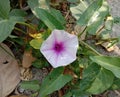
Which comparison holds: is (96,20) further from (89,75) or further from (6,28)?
(6,28)

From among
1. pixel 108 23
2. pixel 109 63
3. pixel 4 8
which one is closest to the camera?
pixel 109 63

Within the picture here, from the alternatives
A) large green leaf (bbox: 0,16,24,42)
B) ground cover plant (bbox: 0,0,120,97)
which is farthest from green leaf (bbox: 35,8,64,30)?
large green leaf (bbox: 0,16,24,42)

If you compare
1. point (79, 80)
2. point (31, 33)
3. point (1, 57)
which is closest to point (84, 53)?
point (79, 80)

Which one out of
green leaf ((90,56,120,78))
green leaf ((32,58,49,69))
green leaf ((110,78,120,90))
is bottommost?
green leaf ((110,78,120,90))

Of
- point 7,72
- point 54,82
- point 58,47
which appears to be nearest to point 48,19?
point 58,47

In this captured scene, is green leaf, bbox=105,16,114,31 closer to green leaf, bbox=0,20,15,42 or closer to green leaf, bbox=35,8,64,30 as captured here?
green leaf, bbox=35,8,64,30

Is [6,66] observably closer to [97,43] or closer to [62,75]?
[62,75]
